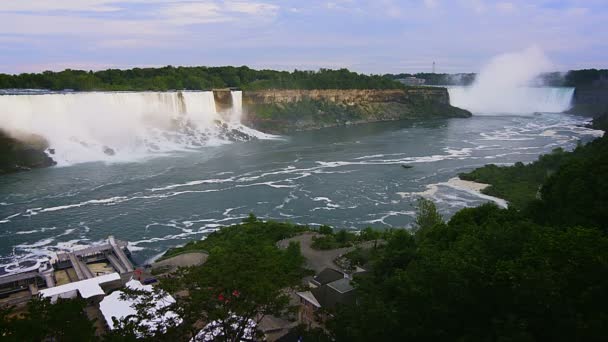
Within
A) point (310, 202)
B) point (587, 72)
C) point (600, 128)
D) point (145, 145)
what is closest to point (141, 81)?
point (145, 145)

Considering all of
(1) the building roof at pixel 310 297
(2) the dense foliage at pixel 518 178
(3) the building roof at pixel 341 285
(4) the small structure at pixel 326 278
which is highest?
(3) the building roof at pixel 341 285

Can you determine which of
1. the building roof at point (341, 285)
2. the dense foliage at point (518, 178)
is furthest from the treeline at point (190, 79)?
the building roof at point (341, 285)

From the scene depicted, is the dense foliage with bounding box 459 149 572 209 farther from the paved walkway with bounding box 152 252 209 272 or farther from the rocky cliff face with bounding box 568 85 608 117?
the rocky cliff face with bounding box 568 85 608 117

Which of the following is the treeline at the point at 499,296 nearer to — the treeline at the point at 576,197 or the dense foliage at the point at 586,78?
the treeline at the point at 576,197

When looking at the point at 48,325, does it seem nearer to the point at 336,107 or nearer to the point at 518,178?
the point at 518,178

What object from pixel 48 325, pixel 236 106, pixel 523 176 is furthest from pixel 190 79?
pixel 48 325

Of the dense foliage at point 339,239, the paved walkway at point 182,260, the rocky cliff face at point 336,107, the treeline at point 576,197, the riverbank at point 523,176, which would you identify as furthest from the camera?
the rocky cliff face at point 336,107
